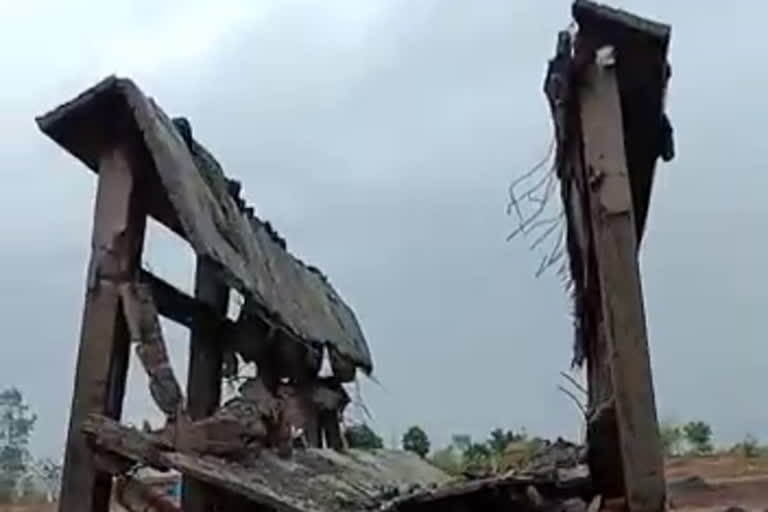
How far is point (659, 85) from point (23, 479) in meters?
22.9

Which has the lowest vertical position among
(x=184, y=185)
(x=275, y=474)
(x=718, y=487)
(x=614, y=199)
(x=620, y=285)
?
(x=275, y=474)

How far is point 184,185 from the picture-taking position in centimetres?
627

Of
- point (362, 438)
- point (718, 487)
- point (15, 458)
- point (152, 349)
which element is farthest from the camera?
point (15, 458)

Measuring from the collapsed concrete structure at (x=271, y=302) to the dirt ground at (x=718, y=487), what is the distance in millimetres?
Answer: 9593

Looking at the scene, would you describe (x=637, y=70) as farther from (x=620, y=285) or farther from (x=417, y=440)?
(x=417, y=440)

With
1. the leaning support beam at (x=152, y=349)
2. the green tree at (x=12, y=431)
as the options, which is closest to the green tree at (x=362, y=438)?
the leaning support beam at (x=152, y=349)

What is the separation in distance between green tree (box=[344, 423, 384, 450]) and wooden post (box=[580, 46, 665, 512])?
5357 millimetres

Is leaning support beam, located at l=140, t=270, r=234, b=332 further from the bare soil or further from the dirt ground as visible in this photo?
the dirt ground

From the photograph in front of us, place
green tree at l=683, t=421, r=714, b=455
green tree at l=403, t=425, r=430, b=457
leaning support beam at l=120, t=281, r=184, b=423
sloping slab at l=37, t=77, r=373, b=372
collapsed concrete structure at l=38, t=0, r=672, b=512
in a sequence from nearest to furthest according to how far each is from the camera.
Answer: collapsed concrete structure at l=38, t=0, r=672, b=512 → leaning support beam at l=120, t=281, r=184, b=423 → sloping slab at l=37, t=77, r=373, b=372 → green tree at l=403, t=425, r=430, b=457 → green tree at l=683, t=421, r=714, b=455

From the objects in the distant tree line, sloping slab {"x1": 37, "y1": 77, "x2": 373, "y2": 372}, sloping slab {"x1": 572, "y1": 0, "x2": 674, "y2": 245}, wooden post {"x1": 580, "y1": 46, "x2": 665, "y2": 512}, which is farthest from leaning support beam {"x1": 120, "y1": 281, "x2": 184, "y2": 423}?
the distant tree line

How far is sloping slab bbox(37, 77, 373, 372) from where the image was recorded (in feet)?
20.1

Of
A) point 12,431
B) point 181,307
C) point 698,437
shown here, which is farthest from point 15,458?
point 181,307

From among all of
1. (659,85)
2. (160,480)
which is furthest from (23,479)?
(659,85)

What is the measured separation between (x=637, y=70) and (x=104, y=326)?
2461mm
